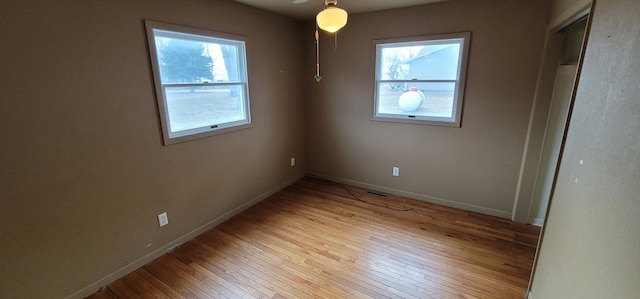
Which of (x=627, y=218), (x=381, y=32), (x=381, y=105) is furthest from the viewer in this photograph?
(x=381, y=105)

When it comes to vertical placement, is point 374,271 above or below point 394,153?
below

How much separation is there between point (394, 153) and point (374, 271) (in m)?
1.76

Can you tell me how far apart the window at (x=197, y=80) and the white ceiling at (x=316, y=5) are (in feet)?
1.60

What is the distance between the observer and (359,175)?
3.97 meters

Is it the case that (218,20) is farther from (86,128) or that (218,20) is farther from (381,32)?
(381,32)

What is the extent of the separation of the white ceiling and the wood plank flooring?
2387 mm

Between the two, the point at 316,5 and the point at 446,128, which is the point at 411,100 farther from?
the point at 316,5

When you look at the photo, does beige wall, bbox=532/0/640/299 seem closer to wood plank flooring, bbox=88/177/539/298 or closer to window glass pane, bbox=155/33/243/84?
wood plank flooring, bbox=88/177/539/298

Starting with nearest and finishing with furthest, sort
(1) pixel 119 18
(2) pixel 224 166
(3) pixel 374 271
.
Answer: (1) pixel 119 18
(3) pixel 374 271
(2) pixel 224 166

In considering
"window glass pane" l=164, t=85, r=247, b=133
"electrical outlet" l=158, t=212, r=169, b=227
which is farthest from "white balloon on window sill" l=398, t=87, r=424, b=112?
"electrical outlet" l=158, t=212, r=169, b=227

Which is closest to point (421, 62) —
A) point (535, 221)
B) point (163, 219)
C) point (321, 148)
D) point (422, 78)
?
point (422, 78)

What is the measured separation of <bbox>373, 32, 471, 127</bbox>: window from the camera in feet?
9.86

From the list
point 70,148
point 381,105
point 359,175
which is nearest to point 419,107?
point 381,105

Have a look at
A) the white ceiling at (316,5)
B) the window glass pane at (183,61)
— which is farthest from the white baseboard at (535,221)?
the window glass pane at (183,61)
